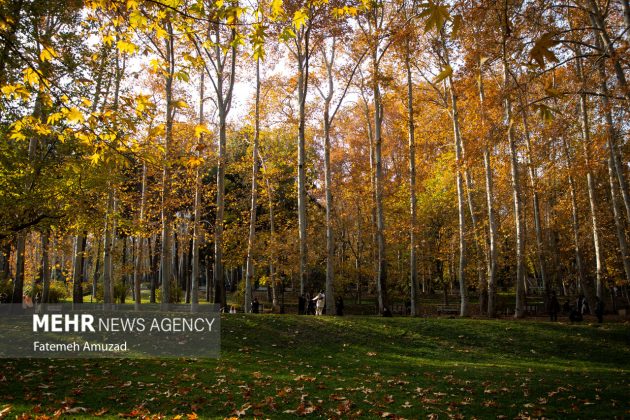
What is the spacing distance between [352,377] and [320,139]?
1024 inches

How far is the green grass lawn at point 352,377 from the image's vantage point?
664 centimetres

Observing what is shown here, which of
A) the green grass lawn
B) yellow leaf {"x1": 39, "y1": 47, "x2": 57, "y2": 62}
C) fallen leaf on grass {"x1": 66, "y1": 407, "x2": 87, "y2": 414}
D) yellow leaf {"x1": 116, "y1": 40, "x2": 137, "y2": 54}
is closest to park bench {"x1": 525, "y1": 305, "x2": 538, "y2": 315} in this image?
the green grass lawn

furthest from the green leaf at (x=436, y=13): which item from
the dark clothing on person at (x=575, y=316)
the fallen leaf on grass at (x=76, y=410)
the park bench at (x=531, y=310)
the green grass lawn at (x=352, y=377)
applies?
the park bench at (x=531, y=310)

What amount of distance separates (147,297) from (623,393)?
41852 mm

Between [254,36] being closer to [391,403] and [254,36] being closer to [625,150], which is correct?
[391,403]

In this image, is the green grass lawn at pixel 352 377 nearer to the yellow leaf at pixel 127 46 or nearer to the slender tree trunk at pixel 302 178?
the slender tree trunk at pixel 302 178

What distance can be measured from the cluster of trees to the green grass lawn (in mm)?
3672

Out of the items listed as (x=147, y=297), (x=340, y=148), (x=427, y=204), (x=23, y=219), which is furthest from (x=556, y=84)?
(x=147, y=297)

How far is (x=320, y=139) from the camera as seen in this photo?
109ft

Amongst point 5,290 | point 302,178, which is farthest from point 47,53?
point 5,290

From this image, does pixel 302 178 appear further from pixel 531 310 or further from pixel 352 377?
pixel 531 310

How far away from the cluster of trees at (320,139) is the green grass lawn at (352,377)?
3.67m

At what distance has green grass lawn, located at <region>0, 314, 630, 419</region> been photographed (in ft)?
21.8

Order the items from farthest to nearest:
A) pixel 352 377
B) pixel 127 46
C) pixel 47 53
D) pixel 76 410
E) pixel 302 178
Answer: pixel 302 178 → pixel 352 377 → pixel 76 410 → pixel 127 46 → pixel 47 53
